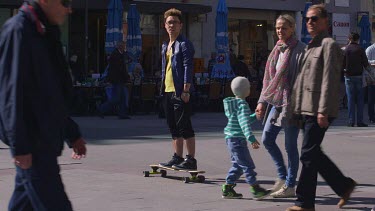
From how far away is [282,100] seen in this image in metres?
8.70

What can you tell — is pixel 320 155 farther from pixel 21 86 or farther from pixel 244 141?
pixel 21 86

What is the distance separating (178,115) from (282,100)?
6.06ft

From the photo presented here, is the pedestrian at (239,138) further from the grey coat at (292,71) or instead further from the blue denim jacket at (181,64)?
the blue denim jacket at (181,64)

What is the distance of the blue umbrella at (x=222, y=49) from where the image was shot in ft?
84.0

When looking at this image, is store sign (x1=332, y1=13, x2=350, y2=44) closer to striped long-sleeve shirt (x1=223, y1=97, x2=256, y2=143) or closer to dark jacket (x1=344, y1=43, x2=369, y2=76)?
dark jacket (x1=344, y1=43, x2=369, y2=76)

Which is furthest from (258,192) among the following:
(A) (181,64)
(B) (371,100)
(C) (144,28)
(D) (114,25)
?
(C) (144,28)

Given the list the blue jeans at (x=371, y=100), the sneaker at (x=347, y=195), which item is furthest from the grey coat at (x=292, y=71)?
the blue jeans at (x=371, y=100)

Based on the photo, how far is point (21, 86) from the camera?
4.84 metres

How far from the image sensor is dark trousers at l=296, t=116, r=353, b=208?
773cm

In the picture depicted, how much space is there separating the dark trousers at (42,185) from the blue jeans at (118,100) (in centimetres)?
1609

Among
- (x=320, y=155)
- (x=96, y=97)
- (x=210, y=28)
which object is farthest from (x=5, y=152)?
(x=210, y=28)

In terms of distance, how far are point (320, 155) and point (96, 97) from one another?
50.4 feet

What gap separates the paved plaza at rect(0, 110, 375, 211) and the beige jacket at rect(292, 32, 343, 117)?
3.80 ft

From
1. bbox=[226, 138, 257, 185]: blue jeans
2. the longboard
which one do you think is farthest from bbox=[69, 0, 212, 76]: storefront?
bbox=[226, 138, 257, 185]: blue jeans
